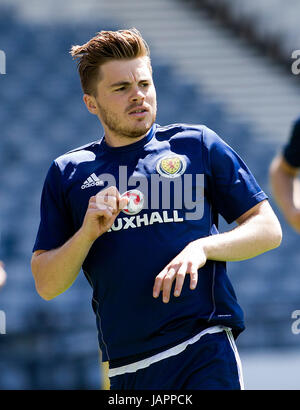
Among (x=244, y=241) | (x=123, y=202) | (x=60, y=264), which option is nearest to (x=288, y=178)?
(x=244, y=241)

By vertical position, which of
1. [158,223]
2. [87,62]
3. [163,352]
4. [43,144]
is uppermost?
[43,144]

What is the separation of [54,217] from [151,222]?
1.34 ft

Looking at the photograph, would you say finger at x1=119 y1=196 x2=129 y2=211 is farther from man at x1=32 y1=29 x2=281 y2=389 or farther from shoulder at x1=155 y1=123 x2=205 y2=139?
shoulder at x1=155 y1=123 x2=205 y2=139

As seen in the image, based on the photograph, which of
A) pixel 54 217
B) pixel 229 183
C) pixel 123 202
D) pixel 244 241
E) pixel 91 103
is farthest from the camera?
pixel 91 103

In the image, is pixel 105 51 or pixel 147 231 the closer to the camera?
pixel 147 231

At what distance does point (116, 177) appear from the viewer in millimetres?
2947

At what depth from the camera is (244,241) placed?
2768mm

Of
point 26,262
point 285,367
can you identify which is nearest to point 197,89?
point 26,262

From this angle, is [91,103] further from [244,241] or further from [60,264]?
[244,241]

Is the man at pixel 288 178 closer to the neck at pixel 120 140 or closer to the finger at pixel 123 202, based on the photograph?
the finger at pixel 123 202

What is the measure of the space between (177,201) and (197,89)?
7.28m

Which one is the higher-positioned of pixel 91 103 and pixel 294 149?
pixel 91 103

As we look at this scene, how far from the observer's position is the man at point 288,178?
2455 millimetres
